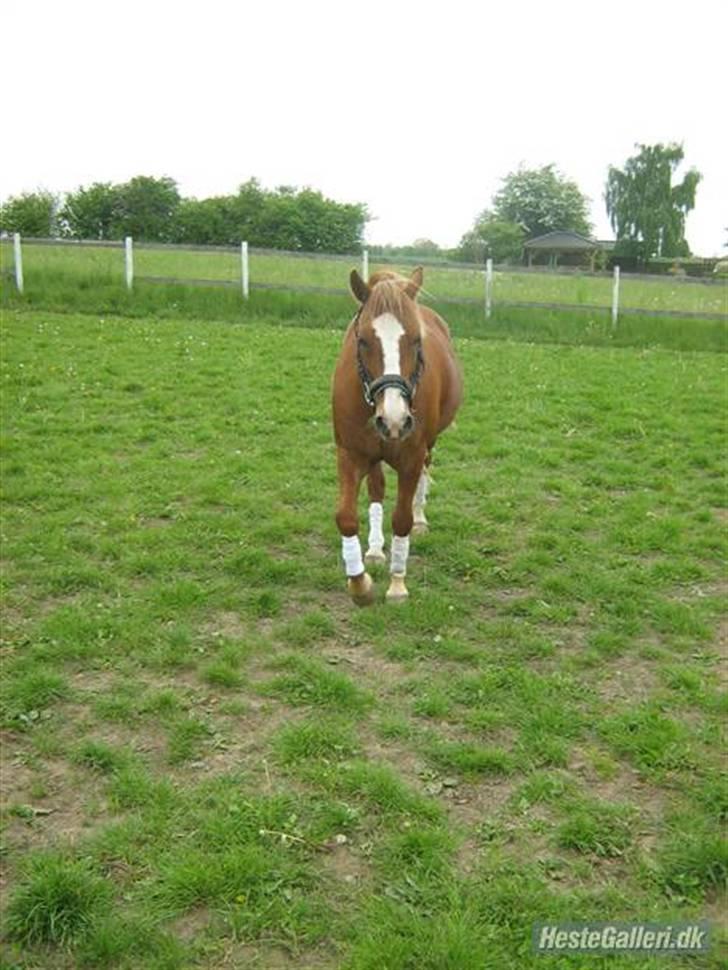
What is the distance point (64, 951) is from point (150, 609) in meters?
2.76

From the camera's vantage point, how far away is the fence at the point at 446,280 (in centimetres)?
1802

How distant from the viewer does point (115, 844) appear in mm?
3289

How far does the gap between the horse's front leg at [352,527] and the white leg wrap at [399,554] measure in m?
0.25

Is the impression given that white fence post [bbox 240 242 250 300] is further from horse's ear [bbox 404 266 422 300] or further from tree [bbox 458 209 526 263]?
tree [bbox 458 209 526 263]

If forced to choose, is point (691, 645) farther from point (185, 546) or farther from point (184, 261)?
point (184, 261)

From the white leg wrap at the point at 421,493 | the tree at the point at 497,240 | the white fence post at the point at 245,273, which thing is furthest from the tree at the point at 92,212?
the white leg wrap at the point at 421,493

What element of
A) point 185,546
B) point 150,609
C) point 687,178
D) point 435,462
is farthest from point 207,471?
point 687,178

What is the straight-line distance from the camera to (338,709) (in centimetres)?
434

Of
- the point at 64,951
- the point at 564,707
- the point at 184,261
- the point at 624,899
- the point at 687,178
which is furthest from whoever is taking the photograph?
the point at 687,178

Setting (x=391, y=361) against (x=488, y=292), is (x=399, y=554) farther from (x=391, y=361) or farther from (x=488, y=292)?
(x=488, y=292)

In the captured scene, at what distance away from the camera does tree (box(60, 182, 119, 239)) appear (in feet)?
139

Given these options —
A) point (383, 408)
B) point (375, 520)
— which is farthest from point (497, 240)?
point (383, 408)

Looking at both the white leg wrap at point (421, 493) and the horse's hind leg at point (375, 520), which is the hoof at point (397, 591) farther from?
the white leg wrap at point (421, 493)

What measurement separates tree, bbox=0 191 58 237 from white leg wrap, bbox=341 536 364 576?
37409mm
